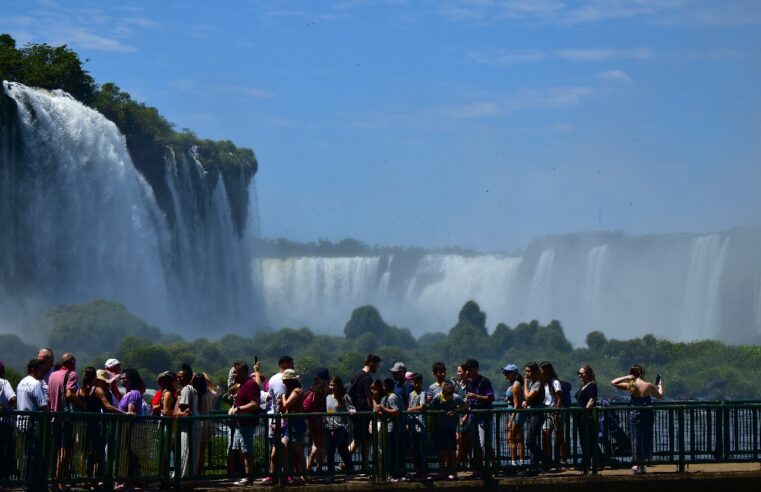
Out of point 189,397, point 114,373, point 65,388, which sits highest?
point 114,373

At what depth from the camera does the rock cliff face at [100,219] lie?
224 feet

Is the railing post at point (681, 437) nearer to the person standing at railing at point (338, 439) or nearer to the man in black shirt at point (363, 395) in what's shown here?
the man in black shirt at point (363, 395)

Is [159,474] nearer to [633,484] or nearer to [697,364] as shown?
[633,484]

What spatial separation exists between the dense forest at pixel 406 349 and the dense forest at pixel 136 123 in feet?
36.1

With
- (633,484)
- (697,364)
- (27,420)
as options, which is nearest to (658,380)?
(633,484)

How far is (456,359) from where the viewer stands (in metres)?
143

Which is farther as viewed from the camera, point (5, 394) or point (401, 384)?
point (401, 384)

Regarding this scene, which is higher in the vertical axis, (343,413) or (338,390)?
(338,390)

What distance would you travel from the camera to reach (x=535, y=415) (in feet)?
63.2

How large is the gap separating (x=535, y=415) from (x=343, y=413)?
2719 mm

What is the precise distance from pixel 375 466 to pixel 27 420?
15.5 feet

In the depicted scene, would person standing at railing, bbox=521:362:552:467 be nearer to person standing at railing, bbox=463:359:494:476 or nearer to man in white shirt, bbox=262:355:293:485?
person standing at railing, bbox=463:359:494:476

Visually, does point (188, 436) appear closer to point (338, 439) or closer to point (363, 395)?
point (338, 439)

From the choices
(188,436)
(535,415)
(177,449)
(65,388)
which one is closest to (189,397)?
(188,436)
